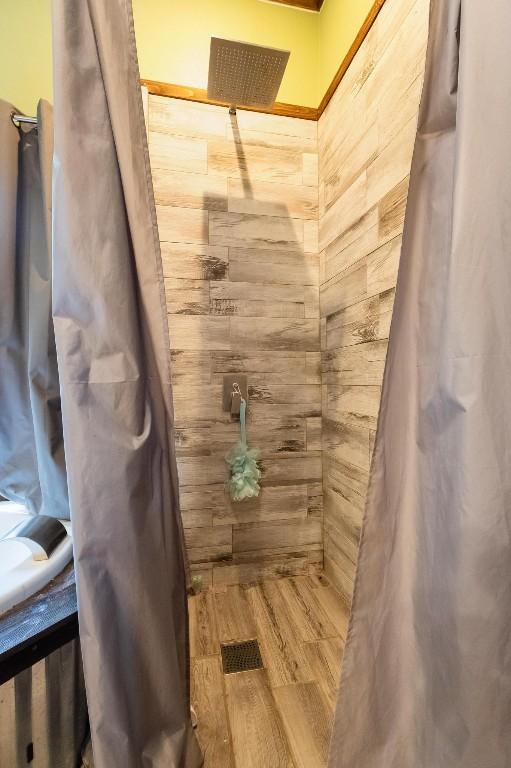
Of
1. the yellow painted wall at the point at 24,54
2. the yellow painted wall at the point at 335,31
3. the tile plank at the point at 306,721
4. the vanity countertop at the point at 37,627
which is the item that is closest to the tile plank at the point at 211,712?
the tile plank at the point at 306,721

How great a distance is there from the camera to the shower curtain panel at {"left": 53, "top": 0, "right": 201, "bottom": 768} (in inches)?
26.8

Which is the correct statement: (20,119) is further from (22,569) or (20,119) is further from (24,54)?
(22,569)

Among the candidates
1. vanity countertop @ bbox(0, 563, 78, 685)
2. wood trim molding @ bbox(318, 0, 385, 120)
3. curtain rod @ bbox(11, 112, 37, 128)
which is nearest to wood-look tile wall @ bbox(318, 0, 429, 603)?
wood trim molding @ bbox(318, 0, 385, 120)

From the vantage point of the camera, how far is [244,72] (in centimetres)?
131

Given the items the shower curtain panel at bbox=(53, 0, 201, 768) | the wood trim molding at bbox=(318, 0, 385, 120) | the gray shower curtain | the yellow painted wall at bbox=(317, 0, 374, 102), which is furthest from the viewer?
the yellow painted wall at bbox=(317, 0, 374, 102)

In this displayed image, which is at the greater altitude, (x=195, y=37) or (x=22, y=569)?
(x=195, y=37)

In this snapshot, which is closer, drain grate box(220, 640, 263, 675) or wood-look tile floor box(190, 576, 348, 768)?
wood-look tile floor box(190, 576, 348, 768)

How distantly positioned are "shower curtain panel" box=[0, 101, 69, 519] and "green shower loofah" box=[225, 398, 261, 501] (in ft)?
2.21

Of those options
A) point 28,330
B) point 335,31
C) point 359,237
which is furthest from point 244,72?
point 28,330

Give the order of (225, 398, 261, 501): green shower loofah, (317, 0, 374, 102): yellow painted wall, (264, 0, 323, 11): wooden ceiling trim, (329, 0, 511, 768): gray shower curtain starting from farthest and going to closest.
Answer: (264, 0, 323, 11): wooden ceiling trim, (225, 398, 261, 501): green shower loofah, (317, 0, 374, 102): yellow painted wall, (329, 0, 511, 768): gray shower curtain

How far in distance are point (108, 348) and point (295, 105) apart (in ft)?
5.60

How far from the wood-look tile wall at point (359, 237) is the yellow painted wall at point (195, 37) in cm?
24

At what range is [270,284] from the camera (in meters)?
1.66

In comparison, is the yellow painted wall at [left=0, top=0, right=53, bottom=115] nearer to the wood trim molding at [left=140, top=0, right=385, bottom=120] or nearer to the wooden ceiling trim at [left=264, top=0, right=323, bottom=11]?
the wood trim molding at [left=140, top=0, right=385, bottom=120]
